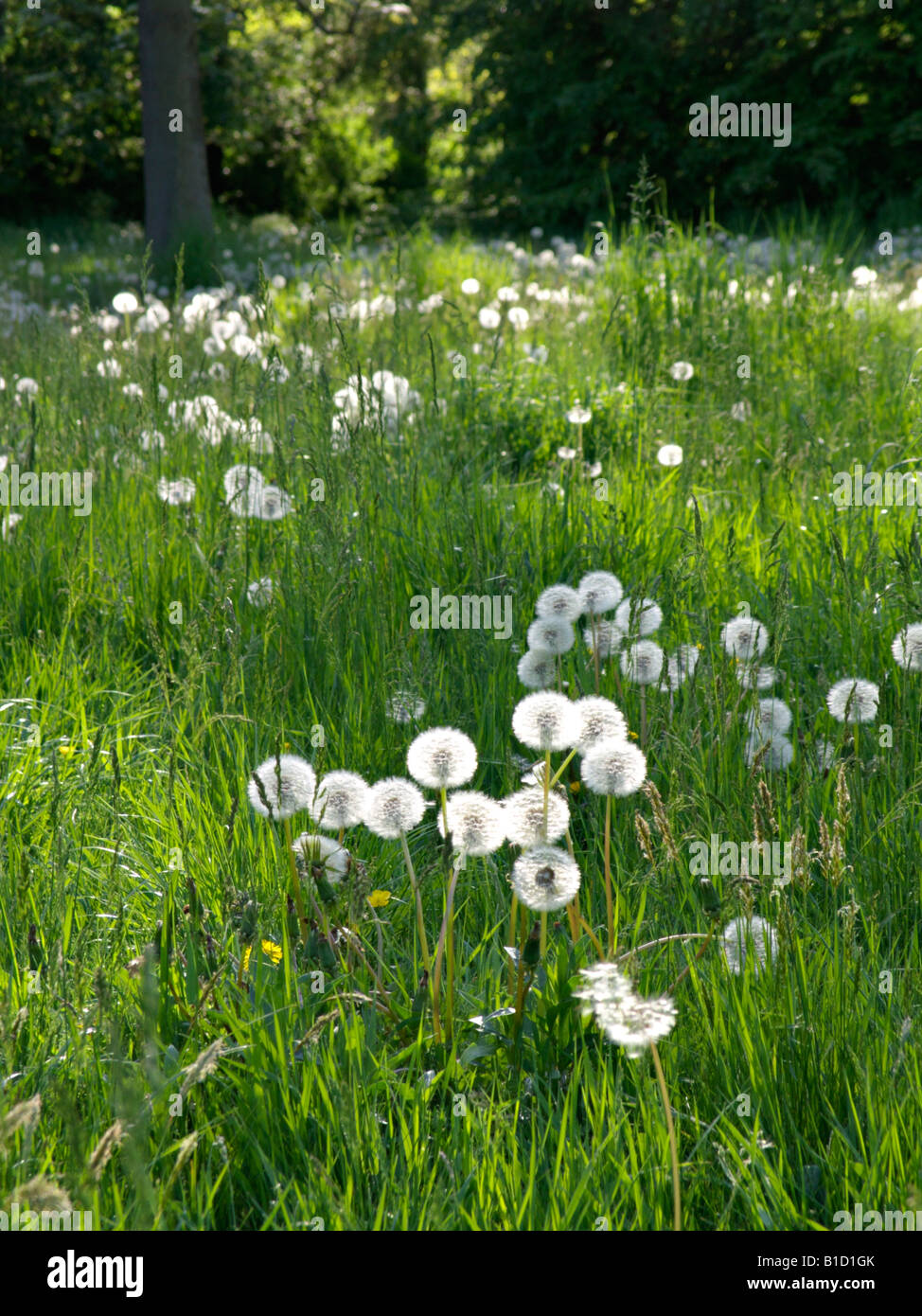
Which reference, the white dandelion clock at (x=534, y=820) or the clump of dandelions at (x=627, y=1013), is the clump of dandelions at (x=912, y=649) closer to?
the white dandelion clock at (x=534, y=820)

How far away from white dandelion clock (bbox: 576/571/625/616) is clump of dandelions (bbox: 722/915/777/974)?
74cm

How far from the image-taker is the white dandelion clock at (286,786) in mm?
1807

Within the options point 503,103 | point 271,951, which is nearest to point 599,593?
point 271,951

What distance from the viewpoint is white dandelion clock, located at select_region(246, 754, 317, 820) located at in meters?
1.81

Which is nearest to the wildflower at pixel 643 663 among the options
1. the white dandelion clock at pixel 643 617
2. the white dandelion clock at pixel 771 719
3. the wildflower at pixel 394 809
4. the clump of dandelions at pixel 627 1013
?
the white dandelion clock at pixel 643 617

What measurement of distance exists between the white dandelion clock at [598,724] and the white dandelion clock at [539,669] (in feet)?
1.26

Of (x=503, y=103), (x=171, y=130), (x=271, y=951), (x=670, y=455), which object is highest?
(x=503, y=103)

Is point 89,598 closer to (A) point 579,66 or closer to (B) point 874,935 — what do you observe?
(B) point 874,935

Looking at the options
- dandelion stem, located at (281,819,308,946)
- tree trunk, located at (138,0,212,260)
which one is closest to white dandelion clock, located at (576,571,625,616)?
dandelion stem, located at (281,819,308,946)

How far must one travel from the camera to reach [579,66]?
18.2m

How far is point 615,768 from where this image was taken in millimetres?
1745

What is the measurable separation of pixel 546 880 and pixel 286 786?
1.72 ft

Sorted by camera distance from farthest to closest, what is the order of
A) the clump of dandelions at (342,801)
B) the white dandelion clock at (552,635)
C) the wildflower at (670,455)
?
1. the wildflower at (670,455)
2. the white dandelion clock at (552,635)
3. the clump of dandelions at (342,801)

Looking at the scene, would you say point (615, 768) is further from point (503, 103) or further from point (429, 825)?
point (503, 103)
